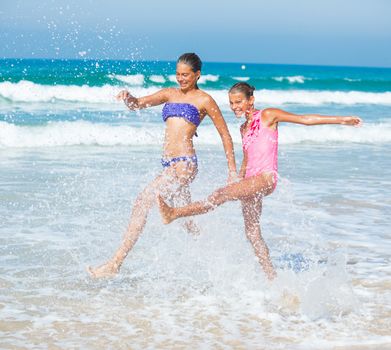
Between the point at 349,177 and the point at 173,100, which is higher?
the point at 173,100

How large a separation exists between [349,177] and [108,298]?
264 inches

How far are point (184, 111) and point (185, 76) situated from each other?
294 mm

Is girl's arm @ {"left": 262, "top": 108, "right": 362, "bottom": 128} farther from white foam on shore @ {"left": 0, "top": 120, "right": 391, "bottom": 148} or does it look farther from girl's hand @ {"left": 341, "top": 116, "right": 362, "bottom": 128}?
→ white foam on shore @ {"left": 0, "top": 120, "right": 391, "bottom": 148}

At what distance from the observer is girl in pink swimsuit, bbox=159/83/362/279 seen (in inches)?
206

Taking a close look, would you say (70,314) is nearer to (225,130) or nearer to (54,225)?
(225,130)

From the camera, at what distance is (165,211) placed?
5.14 m

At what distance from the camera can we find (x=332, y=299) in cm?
510

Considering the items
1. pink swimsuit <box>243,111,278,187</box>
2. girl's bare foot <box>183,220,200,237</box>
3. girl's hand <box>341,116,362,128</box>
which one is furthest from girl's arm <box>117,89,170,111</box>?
girl's hand <box>341,116,362,128</box>

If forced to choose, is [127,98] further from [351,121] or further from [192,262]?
[351,121]

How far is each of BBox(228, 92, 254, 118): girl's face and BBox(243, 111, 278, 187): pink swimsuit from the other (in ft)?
0.37

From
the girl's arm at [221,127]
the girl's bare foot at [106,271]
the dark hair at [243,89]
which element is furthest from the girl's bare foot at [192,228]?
the dark hair at [243,89]

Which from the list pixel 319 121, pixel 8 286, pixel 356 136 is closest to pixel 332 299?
pixel 319 121

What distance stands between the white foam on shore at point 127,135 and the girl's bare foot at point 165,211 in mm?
10020

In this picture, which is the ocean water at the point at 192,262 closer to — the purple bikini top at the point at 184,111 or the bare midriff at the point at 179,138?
the bare midriff at the point at 179,138
